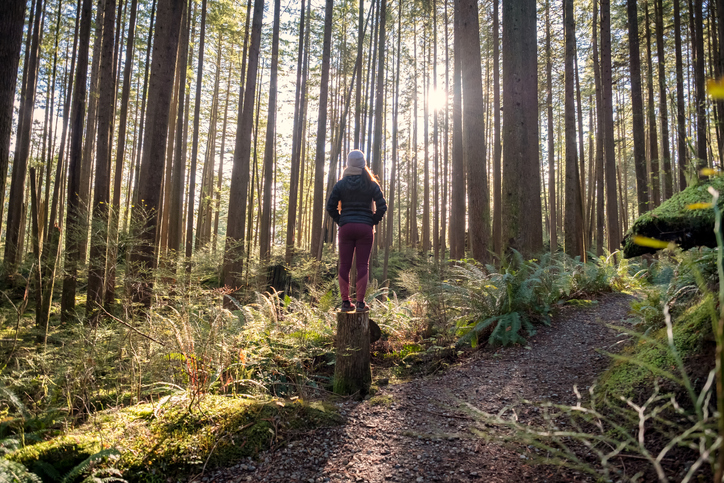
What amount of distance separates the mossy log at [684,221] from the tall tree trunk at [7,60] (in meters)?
5.20

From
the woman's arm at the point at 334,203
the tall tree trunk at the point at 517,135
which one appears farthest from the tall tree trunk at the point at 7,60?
the tall tree trunk at the point at 517,135

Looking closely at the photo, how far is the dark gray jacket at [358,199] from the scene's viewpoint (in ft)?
15.4

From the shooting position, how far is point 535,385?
3.44 metres

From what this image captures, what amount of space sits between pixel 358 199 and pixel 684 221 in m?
3.17

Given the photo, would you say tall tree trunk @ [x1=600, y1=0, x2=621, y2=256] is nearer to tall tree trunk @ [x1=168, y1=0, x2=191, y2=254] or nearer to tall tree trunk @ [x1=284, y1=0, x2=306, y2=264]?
tall tree trunk @ [x1=284, y1=0, x2=306, y2=264]

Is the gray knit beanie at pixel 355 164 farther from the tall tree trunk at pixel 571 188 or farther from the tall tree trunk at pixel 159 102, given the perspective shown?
the tall tree trunk at pixel 571 188

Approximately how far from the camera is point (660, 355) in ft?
8.00

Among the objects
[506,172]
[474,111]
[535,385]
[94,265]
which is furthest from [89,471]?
[474,111]

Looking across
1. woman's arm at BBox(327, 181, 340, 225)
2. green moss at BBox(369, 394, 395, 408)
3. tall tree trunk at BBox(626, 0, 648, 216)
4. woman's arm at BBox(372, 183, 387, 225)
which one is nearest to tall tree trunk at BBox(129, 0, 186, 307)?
woman's arm at BBox(327, 181, 340, 225)

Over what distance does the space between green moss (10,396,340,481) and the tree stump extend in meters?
0.82

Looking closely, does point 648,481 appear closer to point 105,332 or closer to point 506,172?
point 105,332

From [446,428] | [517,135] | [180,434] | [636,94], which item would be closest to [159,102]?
[180,434]

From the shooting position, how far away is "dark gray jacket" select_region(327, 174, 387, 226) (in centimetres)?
468

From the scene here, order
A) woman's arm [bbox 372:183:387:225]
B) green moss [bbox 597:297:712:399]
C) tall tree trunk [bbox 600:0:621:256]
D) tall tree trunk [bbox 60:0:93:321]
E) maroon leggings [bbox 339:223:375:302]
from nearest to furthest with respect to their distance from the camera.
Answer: green moss [bbox 597:297:712:399]
maroon leggings [bbox 339:223:375:302]
woman's arm [bbox 372:183:387:225]
tall tree trunk [bbox 60:0:93:321]
tall tree trunk [bbox 600:0:621:256]
